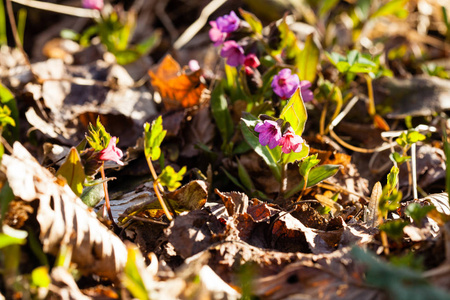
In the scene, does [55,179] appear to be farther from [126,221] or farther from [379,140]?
[379,140]

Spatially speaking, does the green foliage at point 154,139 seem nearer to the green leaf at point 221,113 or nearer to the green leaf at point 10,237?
the green leaf at point 10,237

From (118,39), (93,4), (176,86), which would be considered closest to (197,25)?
(118,39)

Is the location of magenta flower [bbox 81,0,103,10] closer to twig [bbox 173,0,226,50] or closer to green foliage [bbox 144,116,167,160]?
twig [bbox 173,0,226,50]

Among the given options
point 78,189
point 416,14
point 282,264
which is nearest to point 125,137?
point 78,189

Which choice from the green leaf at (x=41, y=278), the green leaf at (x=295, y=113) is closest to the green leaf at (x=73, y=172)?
the green leaf at (x=41, y=278)

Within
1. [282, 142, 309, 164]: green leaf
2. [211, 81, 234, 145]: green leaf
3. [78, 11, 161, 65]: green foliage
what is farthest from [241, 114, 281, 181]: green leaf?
[78, 11, 161, 65]: green foliage

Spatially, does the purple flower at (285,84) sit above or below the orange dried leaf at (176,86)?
above

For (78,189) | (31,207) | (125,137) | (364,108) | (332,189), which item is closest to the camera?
(31,207)
